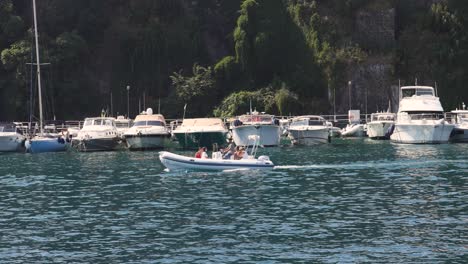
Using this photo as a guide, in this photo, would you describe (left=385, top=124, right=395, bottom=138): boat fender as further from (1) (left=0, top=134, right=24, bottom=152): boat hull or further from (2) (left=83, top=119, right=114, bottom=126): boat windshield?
(1) (left=0, top=134, right=24, bottom=152): boat hull

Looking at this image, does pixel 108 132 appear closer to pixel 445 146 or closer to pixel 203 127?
pixel 203 127

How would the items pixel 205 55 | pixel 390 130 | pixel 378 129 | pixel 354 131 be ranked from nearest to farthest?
pixel 390 130
pixel 378 129
pixel 354 131
pixel 205 55

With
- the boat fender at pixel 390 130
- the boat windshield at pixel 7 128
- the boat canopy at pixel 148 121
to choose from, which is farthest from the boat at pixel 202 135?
the boat fender at pixel 390 130

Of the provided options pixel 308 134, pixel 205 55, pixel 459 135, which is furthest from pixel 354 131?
pixel 205 55

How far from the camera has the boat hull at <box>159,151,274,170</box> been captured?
2165 inches

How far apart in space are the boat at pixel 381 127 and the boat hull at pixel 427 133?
756 centimetres

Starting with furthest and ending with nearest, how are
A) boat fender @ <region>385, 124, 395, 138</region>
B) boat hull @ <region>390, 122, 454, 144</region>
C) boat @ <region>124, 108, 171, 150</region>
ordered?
1. boat fender @ <region>385, 124, 395, 138</region>
2. boat hull @ <region>390, 122, 454, 144</region>
3. boat @ <region>124, 108, 171, 150</region>

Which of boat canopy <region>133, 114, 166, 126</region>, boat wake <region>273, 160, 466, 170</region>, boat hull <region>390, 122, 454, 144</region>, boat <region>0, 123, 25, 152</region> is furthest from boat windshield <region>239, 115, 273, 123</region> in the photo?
boat wake <region>273, 160, 466, 170</region>

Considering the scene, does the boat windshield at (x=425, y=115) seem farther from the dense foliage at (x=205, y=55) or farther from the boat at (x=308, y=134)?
the dense foliage at (x=205, y=55)

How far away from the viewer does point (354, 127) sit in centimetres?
9931

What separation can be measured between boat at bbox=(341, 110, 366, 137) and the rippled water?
3497 centimetres

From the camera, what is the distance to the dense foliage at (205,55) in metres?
107

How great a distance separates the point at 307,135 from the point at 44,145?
22.9 m

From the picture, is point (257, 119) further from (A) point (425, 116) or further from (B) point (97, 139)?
(A) point (425, 116)
